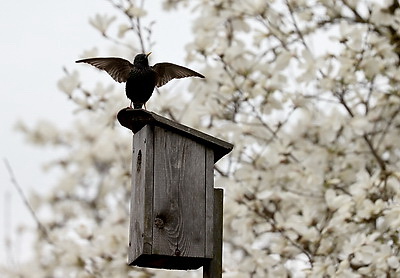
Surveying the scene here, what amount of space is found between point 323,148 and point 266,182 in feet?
1.05

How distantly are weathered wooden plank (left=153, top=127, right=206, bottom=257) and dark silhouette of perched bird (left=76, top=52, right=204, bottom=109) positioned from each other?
120 millimetres

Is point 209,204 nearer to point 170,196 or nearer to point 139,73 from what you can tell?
point 170,196

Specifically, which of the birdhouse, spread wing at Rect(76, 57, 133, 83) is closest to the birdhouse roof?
the birdhouse

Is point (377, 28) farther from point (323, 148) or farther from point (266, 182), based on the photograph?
point (266, 182)

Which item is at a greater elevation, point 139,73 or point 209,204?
point 139,73

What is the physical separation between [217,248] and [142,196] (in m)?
0.26

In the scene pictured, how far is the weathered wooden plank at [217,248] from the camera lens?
2.34m

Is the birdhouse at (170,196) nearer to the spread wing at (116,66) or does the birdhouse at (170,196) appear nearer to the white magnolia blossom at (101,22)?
the spread wing at (116,66)

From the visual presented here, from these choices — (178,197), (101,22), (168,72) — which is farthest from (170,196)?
(101,22)

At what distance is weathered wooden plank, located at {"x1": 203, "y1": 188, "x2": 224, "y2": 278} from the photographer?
7.69 ft

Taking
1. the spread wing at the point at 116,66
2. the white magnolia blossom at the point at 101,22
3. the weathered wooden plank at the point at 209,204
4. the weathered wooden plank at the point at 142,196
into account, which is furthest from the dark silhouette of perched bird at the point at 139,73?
the white magnolia blossom at the point at 101,22

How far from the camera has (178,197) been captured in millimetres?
2330

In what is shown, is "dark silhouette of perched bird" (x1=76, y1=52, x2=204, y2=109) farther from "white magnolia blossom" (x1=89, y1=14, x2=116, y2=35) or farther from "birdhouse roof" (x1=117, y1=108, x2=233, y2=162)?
"white magnolia blossom" (x1=89, y1=14, x2=116, y2=35)

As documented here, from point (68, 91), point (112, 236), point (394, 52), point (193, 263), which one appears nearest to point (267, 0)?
point (394, 52)
